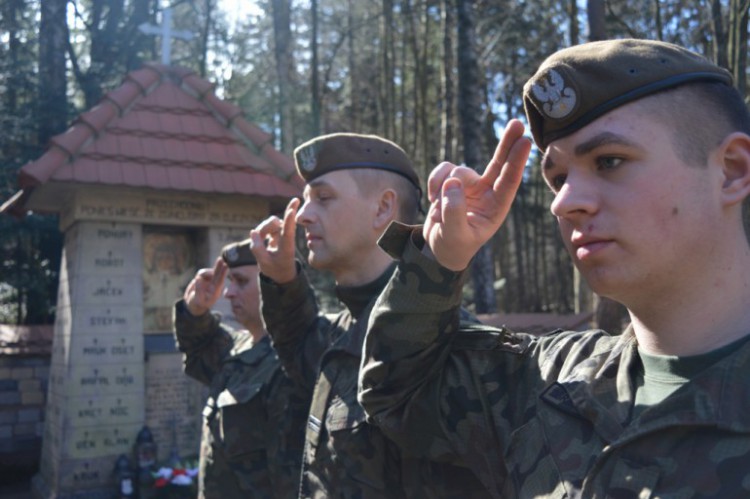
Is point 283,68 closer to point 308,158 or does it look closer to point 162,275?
point 162,275

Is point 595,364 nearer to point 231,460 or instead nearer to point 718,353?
point 718,353

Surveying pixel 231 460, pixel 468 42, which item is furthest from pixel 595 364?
pixel 468 42

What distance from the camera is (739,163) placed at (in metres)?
1.44

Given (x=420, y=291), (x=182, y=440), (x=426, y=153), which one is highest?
(x=426, y=153)

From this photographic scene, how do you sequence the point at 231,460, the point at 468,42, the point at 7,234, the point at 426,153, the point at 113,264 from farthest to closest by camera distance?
the point at 426,153
the point at 7,234
the point at 468,42
the point at 113,264
the point at 231,460

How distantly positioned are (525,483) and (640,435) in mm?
281

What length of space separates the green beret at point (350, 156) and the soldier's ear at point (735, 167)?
72.6 inches

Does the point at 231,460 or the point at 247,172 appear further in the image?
the point at 247,172

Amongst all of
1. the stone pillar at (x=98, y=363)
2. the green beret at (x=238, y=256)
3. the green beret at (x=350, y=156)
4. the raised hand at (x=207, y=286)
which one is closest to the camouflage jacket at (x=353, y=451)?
the green beret at (x=350, y=156)

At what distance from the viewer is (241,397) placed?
394 centimetres

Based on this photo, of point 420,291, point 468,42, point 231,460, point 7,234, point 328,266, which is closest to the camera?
point 420,291

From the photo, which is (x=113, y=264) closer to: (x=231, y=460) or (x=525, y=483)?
(x=231, y=460)

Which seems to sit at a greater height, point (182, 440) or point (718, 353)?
point (718, 353)

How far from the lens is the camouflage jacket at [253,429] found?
140 inches
